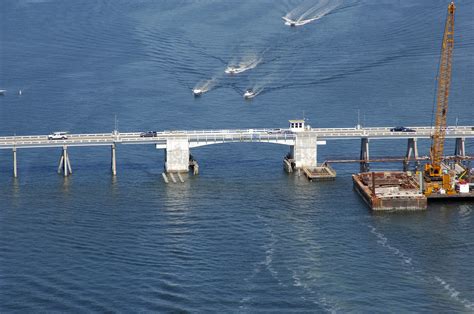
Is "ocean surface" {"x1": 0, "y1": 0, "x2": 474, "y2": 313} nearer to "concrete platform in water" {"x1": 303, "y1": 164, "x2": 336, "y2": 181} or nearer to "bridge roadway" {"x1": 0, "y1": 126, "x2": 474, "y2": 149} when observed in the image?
"concrete platform in water" {"x1": 303, "y1": 164, "x2": 336, "y2": 181}

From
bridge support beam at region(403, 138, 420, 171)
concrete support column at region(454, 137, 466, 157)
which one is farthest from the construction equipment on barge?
concrete support column at region(454, 137, 466, 157)

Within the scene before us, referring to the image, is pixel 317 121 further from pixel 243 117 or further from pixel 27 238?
pixel 27 238

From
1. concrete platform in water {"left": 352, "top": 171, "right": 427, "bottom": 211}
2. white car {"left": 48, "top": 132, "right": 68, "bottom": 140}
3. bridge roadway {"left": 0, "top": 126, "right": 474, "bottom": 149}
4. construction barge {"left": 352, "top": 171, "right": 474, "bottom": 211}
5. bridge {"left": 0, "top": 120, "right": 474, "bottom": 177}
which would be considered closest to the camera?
concrete platform in water {"left": 352, "top": 171, "right": 427, "bottom": 211}

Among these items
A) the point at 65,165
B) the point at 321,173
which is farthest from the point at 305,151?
the point at 65,165

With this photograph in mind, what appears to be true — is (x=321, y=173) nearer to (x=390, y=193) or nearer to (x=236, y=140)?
(x=236, y=140)

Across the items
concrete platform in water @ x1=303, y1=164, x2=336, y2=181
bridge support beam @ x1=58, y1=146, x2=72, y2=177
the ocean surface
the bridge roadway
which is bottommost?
the ocean surface

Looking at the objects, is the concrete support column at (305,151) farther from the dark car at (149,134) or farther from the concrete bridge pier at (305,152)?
the dark car at (149,134)

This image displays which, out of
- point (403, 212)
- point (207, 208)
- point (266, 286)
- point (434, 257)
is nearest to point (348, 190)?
point (403, 212)

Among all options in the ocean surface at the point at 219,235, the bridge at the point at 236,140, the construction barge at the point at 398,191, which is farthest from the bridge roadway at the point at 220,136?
the construction barge at the point at 398,191
